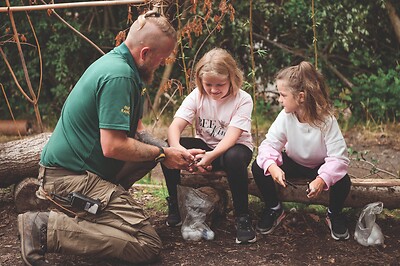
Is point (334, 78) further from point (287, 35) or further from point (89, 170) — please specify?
point (89, 170)

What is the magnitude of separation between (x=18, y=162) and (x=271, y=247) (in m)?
1.77

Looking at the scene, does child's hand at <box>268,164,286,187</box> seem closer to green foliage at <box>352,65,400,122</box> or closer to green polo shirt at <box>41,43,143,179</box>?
green polo shirt at <box>41,43,143,179</box>

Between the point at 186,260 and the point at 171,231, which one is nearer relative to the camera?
the point at 186,260

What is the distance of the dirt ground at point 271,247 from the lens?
342cm

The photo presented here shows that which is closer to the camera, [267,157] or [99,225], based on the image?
[99,225]

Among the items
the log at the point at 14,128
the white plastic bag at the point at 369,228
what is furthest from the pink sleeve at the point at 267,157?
the log at the point at 14,128

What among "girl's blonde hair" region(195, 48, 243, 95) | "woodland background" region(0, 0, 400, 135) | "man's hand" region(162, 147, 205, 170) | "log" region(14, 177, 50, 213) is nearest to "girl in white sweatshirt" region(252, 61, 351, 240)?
"girl's blonde hair" region(195, 48, 243, 95)

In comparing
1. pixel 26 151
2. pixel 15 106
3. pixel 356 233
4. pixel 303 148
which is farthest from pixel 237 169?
pixel 15 106

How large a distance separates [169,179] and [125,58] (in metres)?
0.98

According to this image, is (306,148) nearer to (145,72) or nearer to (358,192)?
(358,192)

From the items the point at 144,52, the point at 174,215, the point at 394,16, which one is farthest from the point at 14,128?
the point at 394,16

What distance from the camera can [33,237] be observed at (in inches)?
126

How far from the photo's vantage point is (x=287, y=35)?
7211mm

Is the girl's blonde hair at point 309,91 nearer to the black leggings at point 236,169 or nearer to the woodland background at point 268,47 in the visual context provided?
the black leggings at point 236,169
